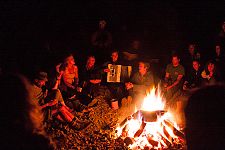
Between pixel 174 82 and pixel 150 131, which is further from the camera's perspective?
pixel 174 82

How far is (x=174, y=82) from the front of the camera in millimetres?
9062

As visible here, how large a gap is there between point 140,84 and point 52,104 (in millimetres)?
2747

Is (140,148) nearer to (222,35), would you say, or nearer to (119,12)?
(222,35)

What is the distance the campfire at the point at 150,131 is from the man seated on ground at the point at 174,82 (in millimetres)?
1584

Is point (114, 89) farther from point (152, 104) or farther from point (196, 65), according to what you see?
point (196, 65)

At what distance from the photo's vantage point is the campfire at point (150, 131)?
6.37 meters

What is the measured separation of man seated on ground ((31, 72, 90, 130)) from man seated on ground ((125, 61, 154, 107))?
6.30 ft

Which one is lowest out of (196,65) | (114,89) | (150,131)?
(150,131)

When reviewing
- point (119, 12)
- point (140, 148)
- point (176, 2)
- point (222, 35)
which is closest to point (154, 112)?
point (140, 148)

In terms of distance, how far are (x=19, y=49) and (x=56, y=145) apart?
4481 mm

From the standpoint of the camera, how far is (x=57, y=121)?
23.3 ft

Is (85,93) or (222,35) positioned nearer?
(85,93)

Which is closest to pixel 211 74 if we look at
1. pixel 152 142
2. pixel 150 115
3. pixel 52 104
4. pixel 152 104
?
pixel 152 104

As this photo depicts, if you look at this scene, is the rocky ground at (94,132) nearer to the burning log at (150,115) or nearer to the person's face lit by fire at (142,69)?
the burning log at (150,115)
